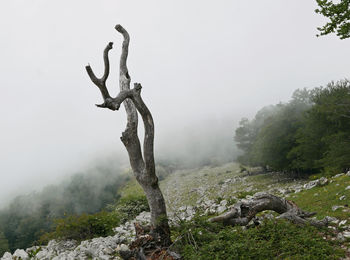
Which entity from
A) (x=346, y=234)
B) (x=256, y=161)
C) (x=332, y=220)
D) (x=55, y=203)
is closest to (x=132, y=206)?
(x=332, y=220)

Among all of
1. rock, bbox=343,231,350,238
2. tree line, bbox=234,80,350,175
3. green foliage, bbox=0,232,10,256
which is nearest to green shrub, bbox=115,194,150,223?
rock, bbox=343,231,350,238

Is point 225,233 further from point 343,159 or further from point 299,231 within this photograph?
point 343,159

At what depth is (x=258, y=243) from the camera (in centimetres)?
527

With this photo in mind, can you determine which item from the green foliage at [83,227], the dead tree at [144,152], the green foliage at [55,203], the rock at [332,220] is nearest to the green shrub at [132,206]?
the green foliage at [83,227]

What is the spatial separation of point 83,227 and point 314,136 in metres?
25.2

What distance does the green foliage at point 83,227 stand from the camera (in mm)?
11242

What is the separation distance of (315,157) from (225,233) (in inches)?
1014

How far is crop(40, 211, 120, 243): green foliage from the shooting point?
36.9 feet

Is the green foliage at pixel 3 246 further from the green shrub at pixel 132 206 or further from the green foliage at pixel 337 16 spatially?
the green foliage at pixel 337 16

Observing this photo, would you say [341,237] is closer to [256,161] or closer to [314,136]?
[314,136]

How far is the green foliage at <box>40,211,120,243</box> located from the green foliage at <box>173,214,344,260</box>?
6.44m

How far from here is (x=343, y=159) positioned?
18.6m

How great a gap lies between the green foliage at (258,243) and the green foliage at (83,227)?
6444 millimetres

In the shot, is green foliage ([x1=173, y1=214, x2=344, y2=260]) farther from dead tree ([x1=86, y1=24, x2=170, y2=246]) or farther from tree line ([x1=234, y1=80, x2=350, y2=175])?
tree line ([x1=234, y1=80, x2=350, y2=175])
